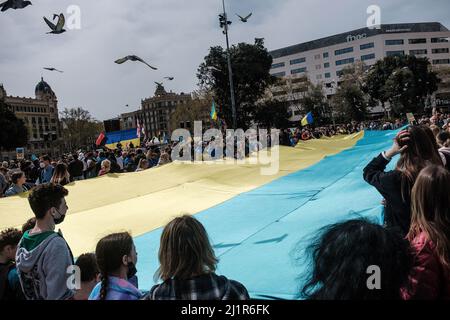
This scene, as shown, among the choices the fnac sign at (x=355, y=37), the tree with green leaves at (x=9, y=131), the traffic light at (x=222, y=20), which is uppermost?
the fnac sign at (x=355, y=37)

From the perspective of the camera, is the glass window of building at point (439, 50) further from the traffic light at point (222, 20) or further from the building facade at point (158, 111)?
the building facade at point (158, 111)

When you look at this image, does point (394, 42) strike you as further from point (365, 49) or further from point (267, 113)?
point (267, 113)

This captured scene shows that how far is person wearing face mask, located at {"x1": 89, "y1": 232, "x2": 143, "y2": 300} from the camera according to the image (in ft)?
9.04

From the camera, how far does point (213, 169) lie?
13.8 meters

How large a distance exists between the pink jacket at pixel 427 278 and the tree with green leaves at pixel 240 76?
154 ft

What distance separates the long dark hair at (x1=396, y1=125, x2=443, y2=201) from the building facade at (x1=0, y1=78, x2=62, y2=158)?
407 ft

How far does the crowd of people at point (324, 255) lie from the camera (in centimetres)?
191

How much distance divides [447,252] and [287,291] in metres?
2.80

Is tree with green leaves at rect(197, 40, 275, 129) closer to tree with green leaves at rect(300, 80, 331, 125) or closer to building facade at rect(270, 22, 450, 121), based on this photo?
tree with green leaves at rect(300, 80, 331, 125)

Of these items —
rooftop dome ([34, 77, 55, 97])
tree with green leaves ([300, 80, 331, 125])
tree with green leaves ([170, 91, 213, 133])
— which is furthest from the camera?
rooftop dome ([34, 77, 55, 97])

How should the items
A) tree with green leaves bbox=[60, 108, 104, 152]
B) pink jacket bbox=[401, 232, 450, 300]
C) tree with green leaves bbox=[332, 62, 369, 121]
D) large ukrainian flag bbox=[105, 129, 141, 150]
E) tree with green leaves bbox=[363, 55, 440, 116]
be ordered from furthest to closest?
1. tree with green leaves bbox=[60, 108, 104, 152]
2. tree with green leaves bbox=[332, 62, 369, 121]
3. tree with green leaves bbox=[363, 55, 440, 116]
4. large ukrainian flag bbox=[105, 129, 141, 150]
5. pink jacket bbox=[401, 232, 450, 300]

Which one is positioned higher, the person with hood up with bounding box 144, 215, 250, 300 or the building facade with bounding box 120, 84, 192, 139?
the building facade with bounding box 120, 84, 192, 139

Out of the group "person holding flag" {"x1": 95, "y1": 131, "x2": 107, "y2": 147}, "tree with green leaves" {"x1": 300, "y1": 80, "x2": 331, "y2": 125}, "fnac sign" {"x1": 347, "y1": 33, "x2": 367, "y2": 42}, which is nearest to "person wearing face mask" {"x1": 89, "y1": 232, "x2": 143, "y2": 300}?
"person holding flag" {"x1": 95, "y1": 131, "x2": 107, "y2": 147}

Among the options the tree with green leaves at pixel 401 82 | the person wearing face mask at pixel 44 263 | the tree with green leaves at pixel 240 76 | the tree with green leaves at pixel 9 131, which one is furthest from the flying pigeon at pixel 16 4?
the tree with green leaves at pixel 9 131
